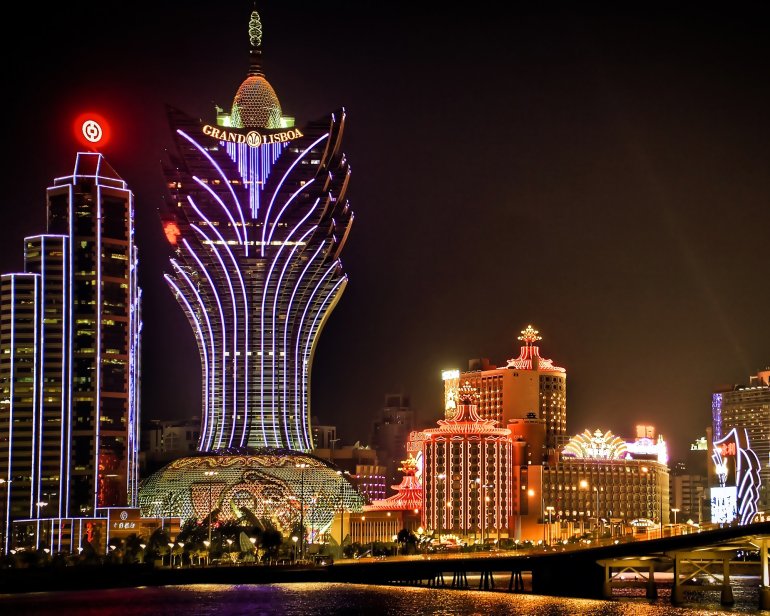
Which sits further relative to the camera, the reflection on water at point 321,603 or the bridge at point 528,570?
the reflection on water at point 321,603

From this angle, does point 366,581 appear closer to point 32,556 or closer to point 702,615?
point 32,556

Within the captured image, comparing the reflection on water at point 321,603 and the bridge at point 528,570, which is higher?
the bridge at point 528,570

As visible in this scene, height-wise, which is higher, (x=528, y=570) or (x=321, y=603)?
(x=528, y=570)

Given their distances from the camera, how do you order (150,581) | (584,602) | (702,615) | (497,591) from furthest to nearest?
(150,581) < (497,591) < (584,602) < (702,615)

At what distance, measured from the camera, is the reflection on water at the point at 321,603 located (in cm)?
14412

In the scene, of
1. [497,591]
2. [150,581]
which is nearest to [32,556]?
[150,581]

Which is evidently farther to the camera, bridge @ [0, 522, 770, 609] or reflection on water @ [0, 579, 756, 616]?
reflection on water @ [0, 579, 756, 616]

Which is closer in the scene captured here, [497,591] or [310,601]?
[310,601]

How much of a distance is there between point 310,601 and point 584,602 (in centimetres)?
2594

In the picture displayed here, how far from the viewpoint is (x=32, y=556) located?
614 ft

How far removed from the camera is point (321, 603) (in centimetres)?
15438

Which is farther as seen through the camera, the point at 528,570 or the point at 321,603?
the point at 528,570

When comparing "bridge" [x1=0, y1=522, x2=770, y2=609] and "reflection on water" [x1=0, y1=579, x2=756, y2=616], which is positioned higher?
"bridge" [x1=0, y1=522, x2=770, y2=609]

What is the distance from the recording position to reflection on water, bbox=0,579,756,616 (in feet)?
473
